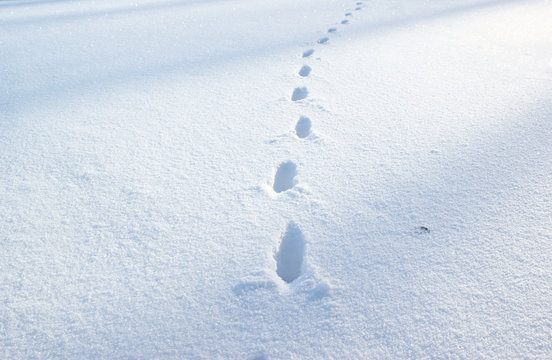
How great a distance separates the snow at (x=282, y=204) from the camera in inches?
32.8

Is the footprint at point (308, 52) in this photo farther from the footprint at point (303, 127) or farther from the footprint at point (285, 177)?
the footprint at point (285, 177)

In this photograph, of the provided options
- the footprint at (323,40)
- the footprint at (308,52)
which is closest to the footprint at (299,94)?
the footprint at (308,52)

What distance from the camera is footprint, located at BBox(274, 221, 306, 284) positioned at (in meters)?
0.99

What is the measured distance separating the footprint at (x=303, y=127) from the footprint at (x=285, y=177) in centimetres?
24

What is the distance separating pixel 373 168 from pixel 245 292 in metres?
0.70

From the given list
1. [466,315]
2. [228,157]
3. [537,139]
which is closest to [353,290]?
[466,315]

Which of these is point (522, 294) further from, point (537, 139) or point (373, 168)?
point (537, 139)

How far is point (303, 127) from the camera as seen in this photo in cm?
162

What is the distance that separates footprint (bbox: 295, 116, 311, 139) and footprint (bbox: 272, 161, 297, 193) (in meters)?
0.24

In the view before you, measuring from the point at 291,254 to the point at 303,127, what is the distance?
751 mm

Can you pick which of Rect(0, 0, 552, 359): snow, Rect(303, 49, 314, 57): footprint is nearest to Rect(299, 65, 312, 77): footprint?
Rect(0, 0, 552, 359): snow

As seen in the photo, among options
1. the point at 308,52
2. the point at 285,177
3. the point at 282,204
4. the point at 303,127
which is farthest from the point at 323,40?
the point at 282,204

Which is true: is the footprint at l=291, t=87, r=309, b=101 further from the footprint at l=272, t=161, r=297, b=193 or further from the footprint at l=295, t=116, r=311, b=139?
the footprint at l=272, t=161, r=297, b=193

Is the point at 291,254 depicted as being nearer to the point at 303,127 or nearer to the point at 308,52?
the point at 303,127
